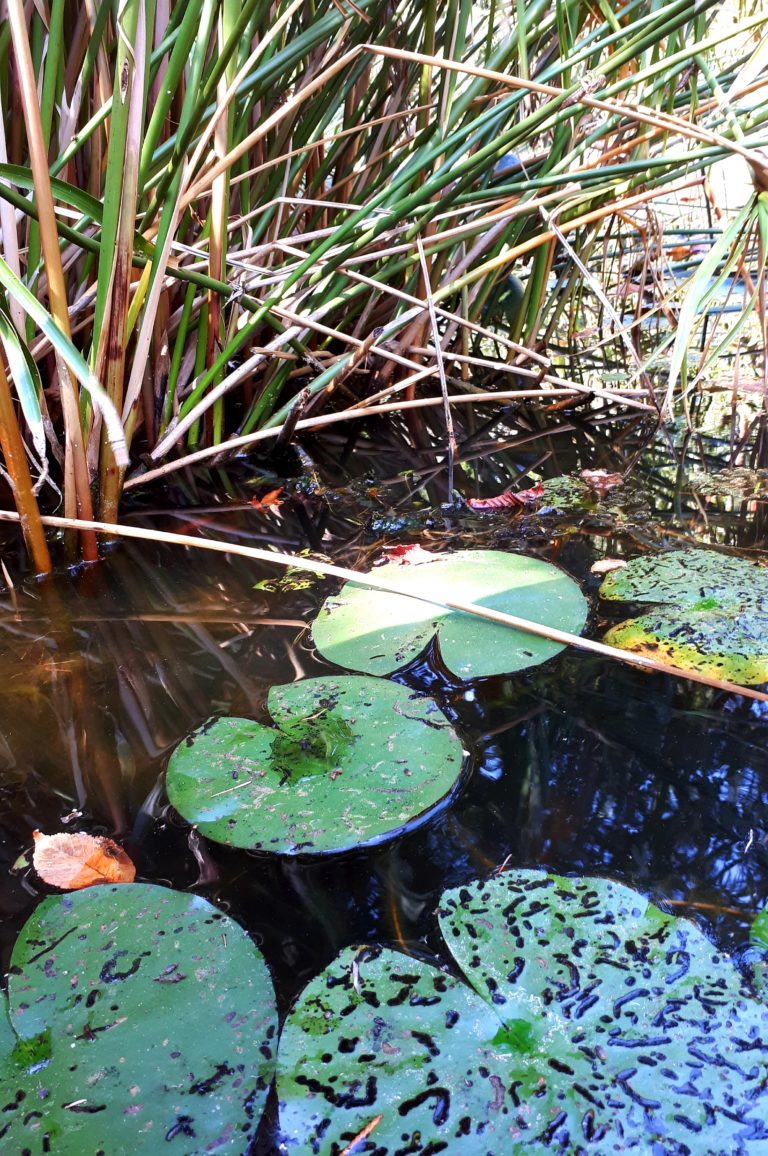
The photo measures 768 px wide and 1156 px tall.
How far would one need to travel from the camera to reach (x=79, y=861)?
2.33ft

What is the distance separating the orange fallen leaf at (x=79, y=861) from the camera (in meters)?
0.69

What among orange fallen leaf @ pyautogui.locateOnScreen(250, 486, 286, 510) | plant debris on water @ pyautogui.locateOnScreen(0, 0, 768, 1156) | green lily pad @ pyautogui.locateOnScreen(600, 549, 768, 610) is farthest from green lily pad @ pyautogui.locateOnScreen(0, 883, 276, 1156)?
orange fallen leaf @ pyautogui.locateOnScreen(250, 486, 286, 510)

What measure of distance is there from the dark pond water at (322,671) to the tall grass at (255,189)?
23 cm

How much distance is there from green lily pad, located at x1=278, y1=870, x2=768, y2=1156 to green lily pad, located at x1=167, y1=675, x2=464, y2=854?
13 cm

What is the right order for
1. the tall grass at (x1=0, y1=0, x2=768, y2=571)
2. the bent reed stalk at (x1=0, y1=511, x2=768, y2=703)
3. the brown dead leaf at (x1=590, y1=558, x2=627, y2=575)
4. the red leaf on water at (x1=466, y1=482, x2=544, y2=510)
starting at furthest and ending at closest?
1. the red leaf on water at (x1=466, y1=482, x2=544, y2=510)
2. the brown dead leaf at (x1=590, y1=558, x2=627, y2=575)
3. the tall grass at (x1=0, y1=0, x2=768, y2=571)
4. the bent reed stalk at (x1=0, y1=511, x2=768, y2=703)

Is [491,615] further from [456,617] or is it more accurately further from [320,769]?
[320,769]

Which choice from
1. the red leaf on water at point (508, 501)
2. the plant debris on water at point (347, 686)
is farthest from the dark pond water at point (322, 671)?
the red leaf on water at point (508, 501)

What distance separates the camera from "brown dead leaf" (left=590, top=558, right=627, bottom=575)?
1.20 meters

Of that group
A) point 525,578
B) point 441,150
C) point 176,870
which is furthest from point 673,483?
point 176,870

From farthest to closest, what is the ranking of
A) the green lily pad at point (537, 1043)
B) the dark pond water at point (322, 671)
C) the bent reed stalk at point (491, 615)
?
1. the bent reed stalk at point (491, 615)
2. the dark pond water at point (322, 671)
3. the green lily pad at point (537, 1043)

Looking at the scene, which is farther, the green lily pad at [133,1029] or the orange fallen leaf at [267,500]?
the orange fallen leaf at [267,500]

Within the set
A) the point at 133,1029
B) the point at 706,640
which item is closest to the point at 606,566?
the point at 706,640

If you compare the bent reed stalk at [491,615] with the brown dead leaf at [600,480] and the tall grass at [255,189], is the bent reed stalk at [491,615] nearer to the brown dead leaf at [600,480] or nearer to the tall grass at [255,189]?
the tall grass at [255,189]

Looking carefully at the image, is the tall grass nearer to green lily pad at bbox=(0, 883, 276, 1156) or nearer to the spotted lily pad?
the spotted lily pad
